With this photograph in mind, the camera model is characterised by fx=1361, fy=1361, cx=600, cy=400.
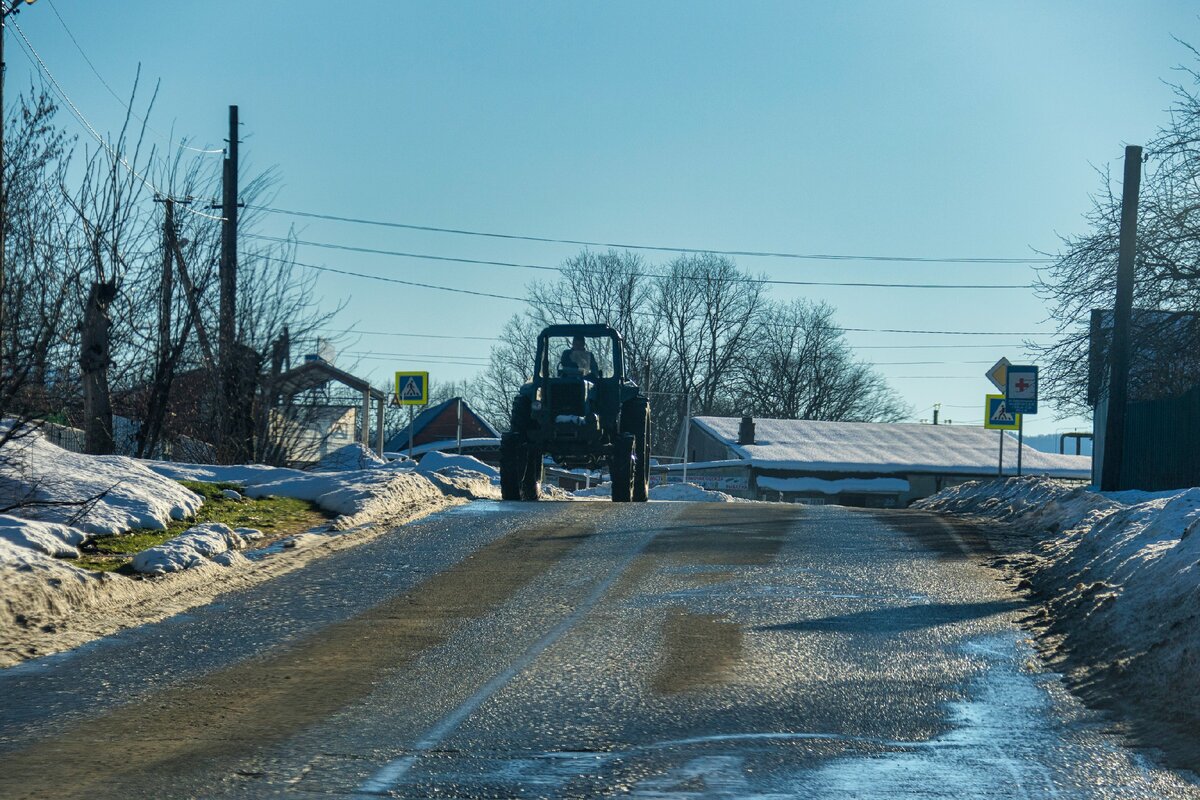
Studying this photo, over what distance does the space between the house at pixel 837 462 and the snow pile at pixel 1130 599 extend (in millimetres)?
40636

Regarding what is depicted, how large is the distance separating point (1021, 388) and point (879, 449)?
114 ft

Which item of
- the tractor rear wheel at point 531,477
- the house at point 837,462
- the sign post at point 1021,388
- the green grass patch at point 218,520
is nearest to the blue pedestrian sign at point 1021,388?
the sign post at point 1021,388

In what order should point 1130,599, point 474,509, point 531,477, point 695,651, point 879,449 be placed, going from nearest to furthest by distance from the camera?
point 695,651 < point 1130,599 < point 474,509 < point 531,477 < point 879,449

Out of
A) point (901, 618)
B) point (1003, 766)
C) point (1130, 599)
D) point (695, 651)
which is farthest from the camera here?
point (901, 618)

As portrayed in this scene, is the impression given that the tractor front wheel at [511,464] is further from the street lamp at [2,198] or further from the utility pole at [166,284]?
the street lamp at [2,198]

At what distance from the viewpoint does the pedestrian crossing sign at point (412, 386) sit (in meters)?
30.9

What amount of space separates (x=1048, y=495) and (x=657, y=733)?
12522 millimetres

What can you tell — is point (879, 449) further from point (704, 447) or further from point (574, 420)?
point (574, 420)

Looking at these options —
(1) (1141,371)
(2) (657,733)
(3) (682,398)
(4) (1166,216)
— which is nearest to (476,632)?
(2) (657,733)

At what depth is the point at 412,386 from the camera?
31.2 metres

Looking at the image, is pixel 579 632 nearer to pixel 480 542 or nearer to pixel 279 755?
Answer: pixel 279 755

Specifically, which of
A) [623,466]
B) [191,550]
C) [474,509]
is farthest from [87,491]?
[623,466]

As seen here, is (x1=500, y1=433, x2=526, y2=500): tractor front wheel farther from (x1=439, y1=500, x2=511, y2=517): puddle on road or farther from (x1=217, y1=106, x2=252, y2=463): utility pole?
(x1=217, y1=106, x2=252, y2=463): utility pole

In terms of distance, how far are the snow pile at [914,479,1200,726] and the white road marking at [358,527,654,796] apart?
9.80 feet
